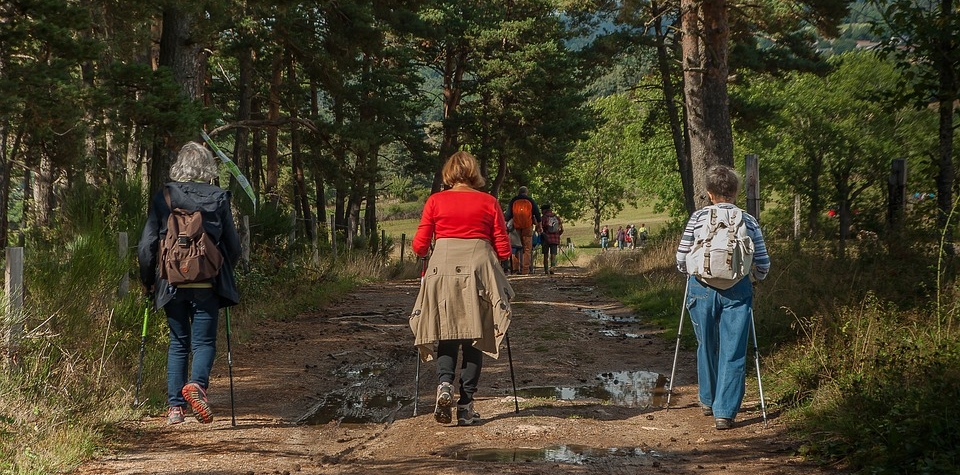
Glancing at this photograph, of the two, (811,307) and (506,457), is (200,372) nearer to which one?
(506,457)

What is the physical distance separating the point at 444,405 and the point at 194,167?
249cm

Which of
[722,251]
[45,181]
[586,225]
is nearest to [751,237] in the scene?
[722,251]

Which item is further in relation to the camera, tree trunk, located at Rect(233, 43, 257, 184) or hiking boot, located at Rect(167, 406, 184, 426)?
tree trunk, located at Rect(233, 43, 257, 184)

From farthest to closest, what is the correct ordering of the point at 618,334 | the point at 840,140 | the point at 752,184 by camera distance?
1. the point at 840,140
2. the point at 618,334
3. the point at 752,184

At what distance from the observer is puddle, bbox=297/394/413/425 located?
743 centimetres

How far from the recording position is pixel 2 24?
33.2ft

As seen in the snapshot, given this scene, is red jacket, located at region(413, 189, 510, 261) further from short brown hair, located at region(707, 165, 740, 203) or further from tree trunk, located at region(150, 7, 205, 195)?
tree trunk, located at region(150, 7, 205, 195)

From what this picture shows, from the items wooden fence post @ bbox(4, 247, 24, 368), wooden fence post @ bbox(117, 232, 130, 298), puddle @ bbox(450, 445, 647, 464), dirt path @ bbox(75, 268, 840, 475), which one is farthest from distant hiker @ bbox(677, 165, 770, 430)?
wooden fence post @ bbox(117, 232, 130, 298)

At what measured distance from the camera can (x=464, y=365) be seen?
724 centimetres

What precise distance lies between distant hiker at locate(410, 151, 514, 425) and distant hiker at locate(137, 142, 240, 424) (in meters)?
1.41

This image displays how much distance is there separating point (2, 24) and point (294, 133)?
19991 mm

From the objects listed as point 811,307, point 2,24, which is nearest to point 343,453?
point 811,307

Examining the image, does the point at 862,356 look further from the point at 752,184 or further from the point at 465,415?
the point at 752,184

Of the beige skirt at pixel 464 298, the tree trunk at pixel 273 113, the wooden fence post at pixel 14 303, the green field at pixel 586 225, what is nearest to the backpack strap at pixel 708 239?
the beige skirt at pixel 464 298
